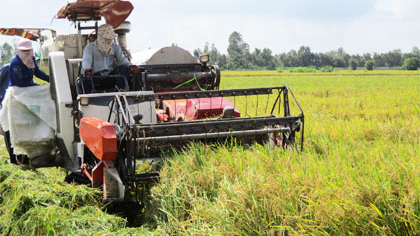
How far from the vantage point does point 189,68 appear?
8344mm

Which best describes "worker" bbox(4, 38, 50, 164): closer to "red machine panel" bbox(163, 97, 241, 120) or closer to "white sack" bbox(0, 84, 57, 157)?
"white sack" bbox(0, 84, 57, 157)

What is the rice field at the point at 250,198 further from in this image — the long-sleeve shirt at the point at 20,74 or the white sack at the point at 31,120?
the long-sleeve shirt at the point at 20,74

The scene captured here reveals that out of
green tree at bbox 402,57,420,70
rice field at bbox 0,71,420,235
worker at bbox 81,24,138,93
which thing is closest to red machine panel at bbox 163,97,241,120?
worker at bbox 81,24,138,93

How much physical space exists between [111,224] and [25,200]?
1.00 meters

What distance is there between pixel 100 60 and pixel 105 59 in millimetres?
70

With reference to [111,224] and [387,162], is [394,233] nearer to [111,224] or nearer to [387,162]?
[387,162]

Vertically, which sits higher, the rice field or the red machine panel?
the red machine panel

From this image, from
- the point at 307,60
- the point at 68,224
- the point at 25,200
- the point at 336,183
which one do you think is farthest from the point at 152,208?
the point at 307,60

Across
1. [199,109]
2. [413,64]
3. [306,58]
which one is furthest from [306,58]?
[199,109]

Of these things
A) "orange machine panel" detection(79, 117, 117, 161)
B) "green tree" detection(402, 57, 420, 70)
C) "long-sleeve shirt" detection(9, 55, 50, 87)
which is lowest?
"green tree" detection(402, 57, 420, 70)

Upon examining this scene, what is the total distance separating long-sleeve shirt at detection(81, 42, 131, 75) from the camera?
6555 mm

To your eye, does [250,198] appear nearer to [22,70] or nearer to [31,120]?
[31,120]

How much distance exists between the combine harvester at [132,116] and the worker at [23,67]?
0.55 meters

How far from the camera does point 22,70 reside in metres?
6.82
